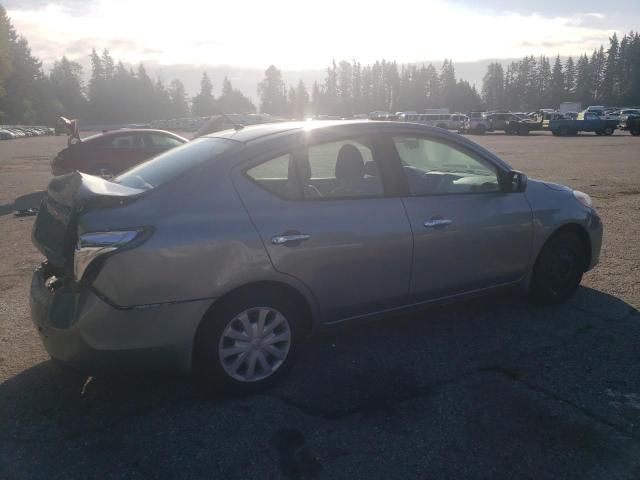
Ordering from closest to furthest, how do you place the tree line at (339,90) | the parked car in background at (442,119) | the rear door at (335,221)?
the rear door at (335,221) < the parked car in background at (442,119) < the tree line at (339,90)

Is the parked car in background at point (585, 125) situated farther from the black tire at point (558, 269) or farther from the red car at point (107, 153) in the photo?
the black tire at point (558, 269)

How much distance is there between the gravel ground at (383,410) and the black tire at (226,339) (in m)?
0.11

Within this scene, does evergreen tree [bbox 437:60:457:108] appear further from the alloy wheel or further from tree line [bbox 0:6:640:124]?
the alloy wheel

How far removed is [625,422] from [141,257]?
2868 mm

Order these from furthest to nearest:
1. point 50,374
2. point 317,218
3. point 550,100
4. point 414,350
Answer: point 550,100 < point 414,350 < point 50,374 < point 317,218

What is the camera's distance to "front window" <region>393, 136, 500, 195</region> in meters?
4.02

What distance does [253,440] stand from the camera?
9.73 ft

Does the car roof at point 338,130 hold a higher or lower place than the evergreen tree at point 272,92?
lower

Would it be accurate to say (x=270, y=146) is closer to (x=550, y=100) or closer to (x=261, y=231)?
(x=261, y=231)

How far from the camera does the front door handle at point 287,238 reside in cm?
325

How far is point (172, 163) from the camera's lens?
3623mm

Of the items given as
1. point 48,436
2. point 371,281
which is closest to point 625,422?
point 371,281

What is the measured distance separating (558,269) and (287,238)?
2703 millimetres

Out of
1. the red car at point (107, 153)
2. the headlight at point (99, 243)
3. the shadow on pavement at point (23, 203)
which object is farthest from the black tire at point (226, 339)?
the red car at point (107, 153)
